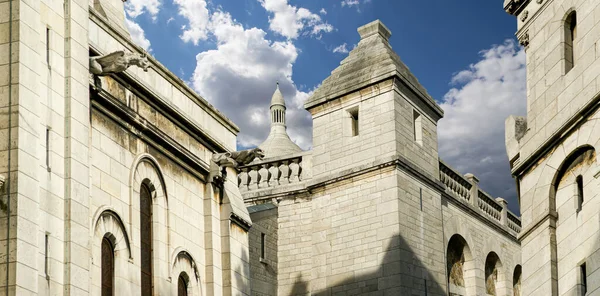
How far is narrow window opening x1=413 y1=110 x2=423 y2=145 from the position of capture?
101 feet

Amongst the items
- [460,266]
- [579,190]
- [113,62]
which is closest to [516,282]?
[460,266]

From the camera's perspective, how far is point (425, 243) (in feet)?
96.4

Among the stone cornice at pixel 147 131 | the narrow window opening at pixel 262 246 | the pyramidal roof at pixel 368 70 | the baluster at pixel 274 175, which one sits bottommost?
the narrow window opening at pixel 262 246

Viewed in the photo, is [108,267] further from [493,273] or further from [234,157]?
[493,273]

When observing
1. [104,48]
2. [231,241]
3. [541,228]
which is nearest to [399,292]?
[231,241]

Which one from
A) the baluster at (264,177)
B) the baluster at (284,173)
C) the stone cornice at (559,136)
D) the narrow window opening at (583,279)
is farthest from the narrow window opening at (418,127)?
the narrow window opening at (583,279)

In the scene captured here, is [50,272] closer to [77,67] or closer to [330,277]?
[77,67]

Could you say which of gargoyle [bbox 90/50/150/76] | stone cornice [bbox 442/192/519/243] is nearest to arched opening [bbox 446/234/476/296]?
stone cornice [bbox 442/192/519/243]

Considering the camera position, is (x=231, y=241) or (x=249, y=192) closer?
(x=231, y=241)

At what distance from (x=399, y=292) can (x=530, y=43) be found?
758 cm

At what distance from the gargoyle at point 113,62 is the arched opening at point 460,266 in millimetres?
14104

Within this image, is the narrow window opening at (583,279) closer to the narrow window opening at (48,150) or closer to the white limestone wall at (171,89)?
the white limestone wall at (171,89)

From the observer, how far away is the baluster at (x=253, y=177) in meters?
31.4

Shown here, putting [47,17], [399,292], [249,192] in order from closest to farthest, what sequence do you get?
[47,17] → [399,292] → [249,192]
